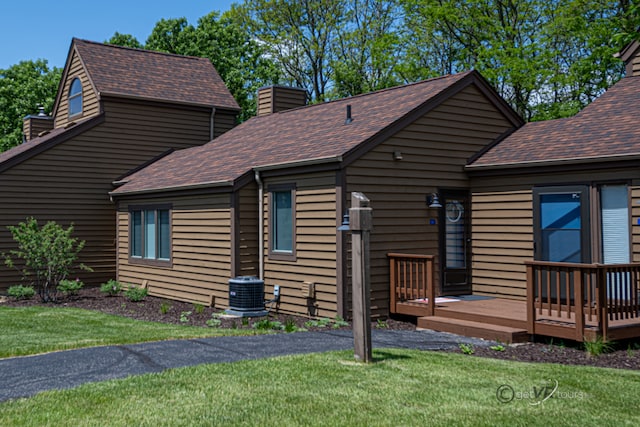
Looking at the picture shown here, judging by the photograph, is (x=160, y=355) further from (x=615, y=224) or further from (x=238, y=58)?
(x=238, y=58)

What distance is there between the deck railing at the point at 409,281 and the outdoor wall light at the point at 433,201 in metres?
1.21

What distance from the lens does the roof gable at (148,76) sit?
67.9ft

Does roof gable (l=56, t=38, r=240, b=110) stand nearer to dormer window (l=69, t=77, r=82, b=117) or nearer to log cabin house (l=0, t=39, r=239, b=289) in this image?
log cabin house (l=0, t=39, r=239, b=289)

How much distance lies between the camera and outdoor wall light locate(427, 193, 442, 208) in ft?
42.8

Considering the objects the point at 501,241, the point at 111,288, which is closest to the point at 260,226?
the point at 501,241

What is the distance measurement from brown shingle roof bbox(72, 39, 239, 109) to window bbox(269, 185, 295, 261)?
879 cm

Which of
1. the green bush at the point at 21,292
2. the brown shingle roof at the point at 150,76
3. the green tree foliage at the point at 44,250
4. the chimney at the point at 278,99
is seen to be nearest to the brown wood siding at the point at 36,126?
the brown shingle roof at the point at 150,76

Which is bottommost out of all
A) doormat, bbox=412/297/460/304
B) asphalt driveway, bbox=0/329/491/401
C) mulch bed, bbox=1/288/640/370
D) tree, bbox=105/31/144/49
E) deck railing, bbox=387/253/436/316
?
mulch bed, bbox=1/288/640/370

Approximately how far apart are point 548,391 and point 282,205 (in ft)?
25.0

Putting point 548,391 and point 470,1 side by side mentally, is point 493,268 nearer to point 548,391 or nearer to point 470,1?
point 548,391

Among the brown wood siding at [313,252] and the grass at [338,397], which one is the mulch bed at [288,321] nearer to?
the brown wood siding at [313,252]

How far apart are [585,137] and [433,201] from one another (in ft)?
10.0

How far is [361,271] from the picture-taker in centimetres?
788

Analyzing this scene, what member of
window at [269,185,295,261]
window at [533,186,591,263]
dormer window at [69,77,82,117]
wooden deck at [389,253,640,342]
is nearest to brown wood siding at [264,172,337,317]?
window at [269,185,295,261]
